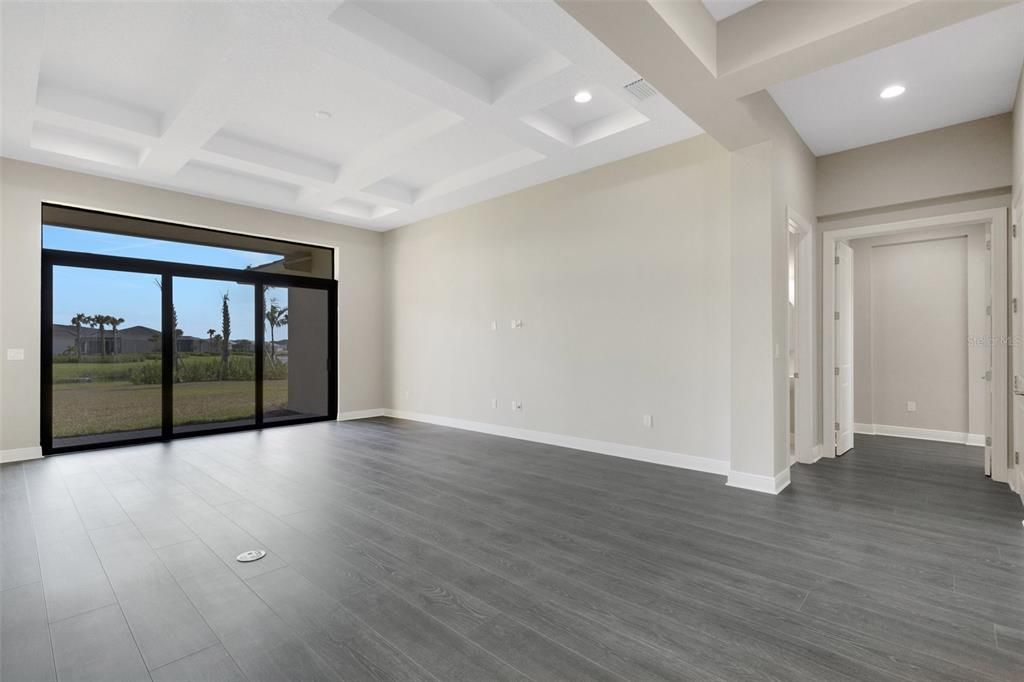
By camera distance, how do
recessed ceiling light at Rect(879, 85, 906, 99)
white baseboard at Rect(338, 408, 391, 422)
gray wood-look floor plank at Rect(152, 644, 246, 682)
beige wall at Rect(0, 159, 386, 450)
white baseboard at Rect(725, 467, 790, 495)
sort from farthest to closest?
1. white baseboard at Rect(338, 408, 391, 422)
2. beige wall at Rect(0, 159, 386, 450)
3. white baseboard at Rect(725, 467, 790, 495)
4. recessed ceiling light at Rect(879, 85, 906, 99)
5. gray wood-look floor plank at Rect(152, 644, 246, 682)

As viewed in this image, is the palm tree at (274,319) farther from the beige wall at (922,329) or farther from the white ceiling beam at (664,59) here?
the beige wall at (922,329)

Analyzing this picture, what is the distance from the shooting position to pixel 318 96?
4039mm

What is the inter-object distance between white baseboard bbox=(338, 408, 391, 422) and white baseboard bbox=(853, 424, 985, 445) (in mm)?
7015

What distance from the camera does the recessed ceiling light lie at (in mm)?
3638

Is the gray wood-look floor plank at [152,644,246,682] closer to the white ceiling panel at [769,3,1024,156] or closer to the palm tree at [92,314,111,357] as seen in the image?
the white ceiling panel at [769,3,1024,156]

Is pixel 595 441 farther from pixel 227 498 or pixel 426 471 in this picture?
pixel 227 498

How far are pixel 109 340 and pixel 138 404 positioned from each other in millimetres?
818

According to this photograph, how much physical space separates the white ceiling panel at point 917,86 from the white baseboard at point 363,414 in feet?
22.4

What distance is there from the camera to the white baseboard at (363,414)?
24.7ft

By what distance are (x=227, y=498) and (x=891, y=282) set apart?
25.5 ft

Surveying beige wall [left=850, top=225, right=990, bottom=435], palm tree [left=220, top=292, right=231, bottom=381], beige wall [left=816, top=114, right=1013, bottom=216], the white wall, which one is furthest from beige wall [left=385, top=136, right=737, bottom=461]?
beige wall [left=850, top=225, right=990, bottom=435]

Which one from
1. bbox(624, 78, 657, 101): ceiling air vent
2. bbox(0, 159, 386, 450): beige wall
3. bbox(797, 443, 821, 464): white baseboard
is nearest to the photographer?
bbox(624, 78, 657, 101): ceiling air vent

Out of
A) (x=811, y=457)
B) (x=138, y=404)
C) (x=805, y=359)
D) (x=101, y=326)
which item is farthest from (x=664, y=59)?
(x=138, y=404)

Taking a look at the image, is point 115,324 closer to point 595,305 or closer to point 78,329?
point 78,329
